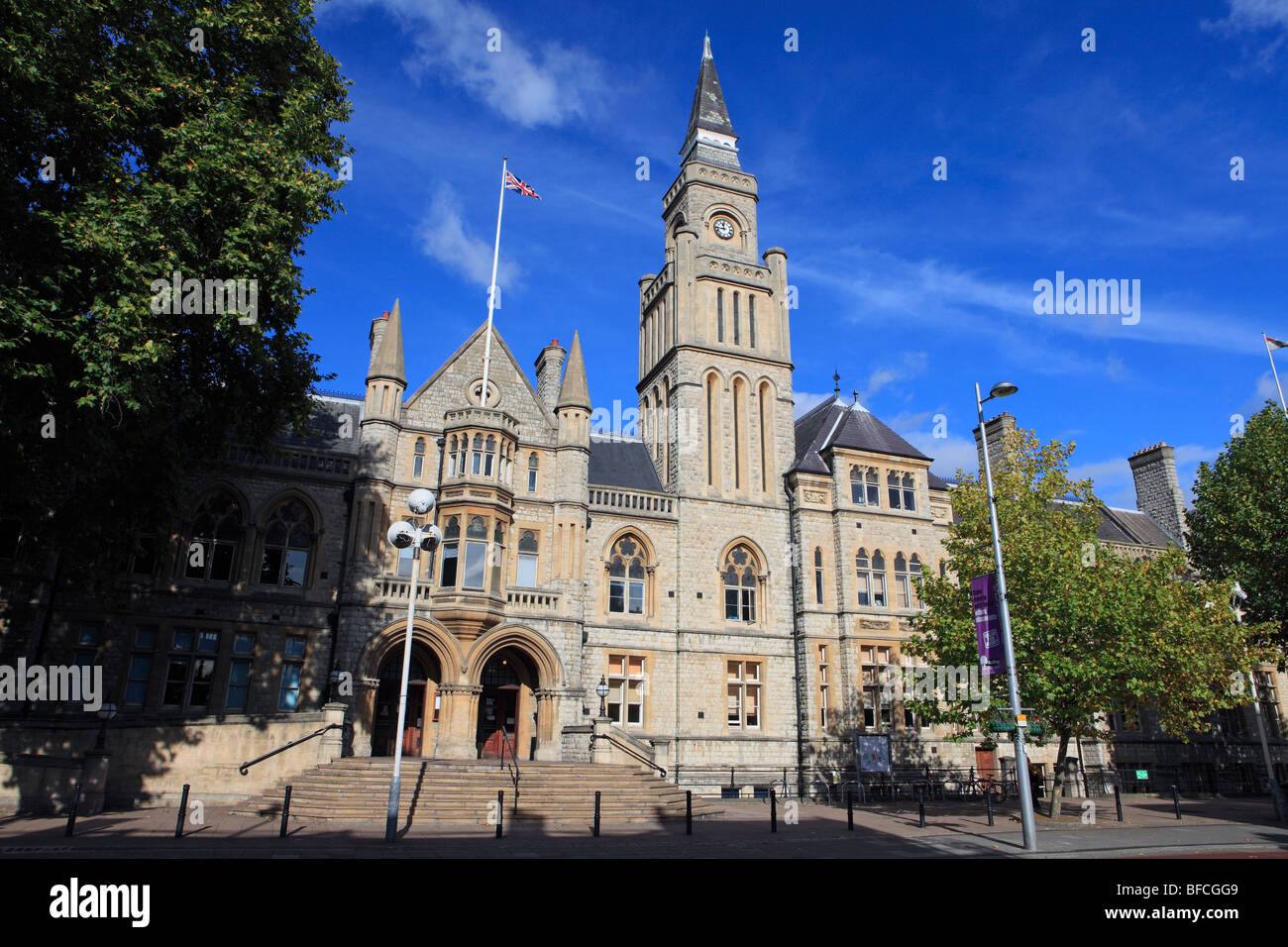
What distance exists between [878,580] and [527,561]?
14873 mm

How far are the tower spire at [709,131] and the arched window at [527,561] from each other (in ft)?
70.4

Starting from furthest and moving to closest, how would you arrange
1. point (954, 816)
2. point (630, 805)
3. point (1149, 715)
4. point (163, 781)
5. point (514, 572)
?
1. point (1149, 715)
2. point (514, 572)
3. point (954, 816)
4. point (630, 805)
5. point (163, 781)

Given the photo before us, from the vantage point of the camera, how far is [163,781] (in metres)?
19.8

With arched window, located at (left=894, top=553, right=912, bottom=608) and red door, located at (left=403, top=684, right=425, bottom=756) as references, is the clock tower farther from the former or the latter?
red door, located at (left=403, top=684, right=425, bottom=756)

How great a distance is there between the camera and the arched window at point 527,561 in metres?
29.0

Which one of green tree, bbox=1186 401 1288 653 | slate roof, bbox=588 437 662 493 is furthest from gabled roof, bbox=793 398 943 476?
green tree, bbox=1186 401 1288 653

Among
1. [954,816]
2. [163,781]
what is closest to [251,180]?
[163,781]

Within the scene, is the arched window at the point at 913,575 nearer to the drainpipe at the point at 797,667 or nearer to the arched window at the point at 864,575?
the arched window at the point at 864,575

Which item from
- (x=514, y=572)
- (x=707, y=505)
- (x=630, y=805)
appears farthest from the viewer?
(x=707, y=505)

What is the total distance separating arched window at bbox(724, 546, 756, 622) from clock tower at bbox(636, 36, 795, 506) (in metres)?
2.44

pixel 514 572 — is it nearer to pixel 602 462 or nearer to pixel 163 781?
pixel 602 462

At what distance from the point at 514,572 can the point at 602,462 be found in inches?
304

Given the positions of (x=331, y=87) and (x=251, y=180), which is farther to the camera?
(x=331, y=87)

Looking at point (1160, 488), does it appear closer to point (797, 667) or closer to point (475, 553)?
point (797, 667)
